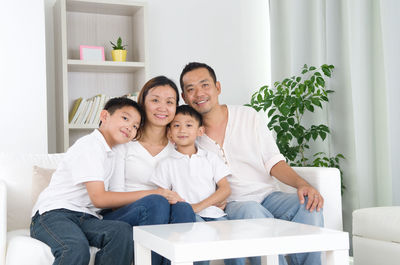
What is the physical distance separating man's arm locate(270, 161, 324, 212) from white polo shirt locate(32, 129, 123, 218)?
2.53ft

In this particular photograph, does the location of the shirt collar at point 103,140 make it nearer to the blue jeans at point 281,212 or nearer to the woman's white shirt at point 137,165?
the woman's white shirt at point 137,165

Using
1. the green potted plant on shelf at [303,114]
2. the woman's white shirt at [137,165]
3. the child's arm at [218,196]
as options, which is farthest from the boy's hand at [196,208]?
the green potted plant on shelf at [303,114]

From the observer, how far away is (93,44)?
4039 mm

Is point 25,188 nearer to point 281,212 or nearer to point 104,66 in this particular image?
point 281,212

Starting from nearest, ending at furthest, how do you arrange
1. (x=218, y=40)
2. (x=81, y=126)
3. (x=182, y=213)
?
(x=182, y=213), (x=81, y=126), (x=218, y=40)

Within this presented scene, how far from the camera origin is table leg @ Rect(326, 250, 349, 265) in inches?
54.9

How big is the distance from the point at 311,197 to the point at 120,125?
825mm

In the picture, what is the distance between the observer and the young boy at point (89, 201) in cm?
175

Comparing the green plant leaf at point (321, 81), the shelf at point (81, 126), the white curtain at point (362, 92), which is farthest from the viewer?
the shelf at point (81, 126)

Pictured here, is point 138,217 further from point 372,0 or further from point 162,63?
point 162,63

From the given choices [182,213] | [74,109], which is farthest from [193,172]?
[74,109]

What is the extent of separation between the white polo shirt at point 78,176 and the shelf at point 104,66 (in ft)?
5.83

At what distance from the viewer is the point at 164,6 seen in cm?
430

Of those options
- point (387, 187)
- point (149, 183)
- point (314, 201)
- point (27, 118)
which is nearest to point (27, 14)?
point (27, 118)
